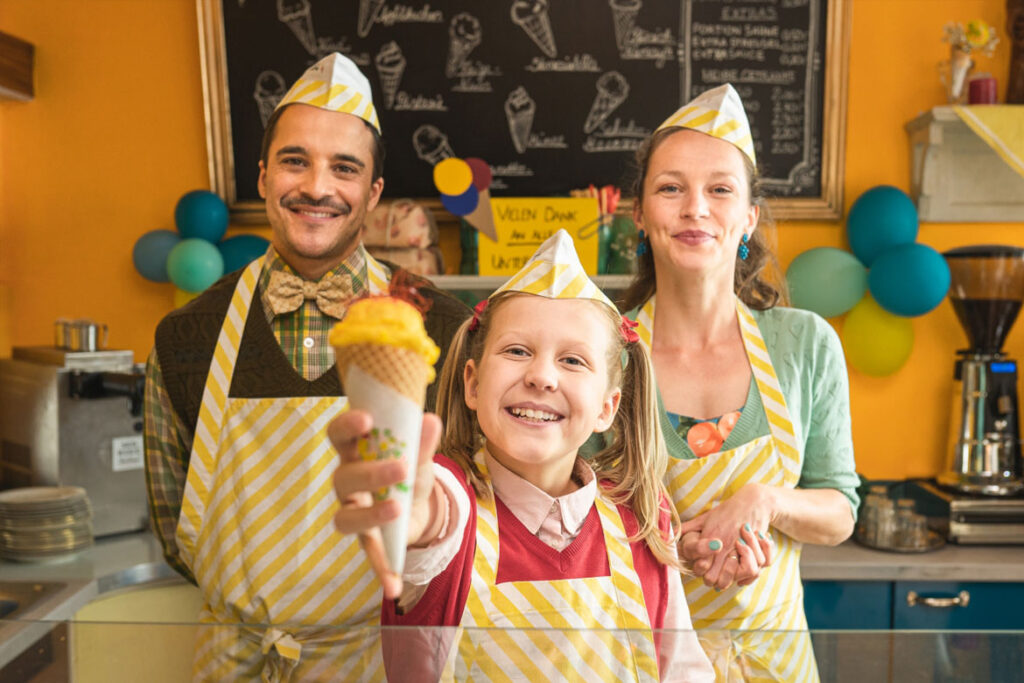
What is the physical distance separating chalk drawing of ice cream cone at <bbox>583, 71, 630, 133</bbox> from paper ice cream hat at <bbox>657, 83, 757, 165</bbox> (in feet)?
4.40

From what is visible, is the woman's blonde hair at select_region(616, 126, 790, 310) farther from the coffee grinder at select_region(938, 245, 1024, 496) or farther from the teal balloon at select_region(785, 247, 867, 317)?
the coffee grinder at select_region(938, 245, 1024, 496)

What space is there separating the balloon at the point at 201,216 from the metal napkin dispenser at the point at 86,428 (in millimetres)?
439

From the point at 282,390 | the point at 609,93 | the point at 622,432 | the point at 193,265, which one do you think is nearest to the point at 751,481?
the point at 622,432

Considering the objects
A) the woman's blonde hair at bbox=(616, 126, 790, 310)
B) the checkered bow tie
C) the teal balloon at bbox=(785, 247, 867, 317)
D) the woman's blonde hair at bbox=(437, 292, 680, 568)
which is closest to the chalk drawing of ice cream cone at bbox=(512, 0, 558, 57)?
the teal balloon at bbox=(785, 247, 867, 317)

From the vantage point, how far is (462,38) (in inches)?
108

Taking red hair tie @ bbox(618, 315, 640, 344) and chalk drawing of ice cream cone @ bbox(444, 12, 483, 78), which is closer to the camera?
red hair tie @ bbox(618, 315, 640, 344)

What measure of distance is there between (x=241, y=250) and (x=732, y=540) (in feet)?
6.21

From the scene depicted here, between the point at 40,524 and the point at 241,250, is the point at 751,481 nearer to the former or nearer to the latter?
the point at 40,524

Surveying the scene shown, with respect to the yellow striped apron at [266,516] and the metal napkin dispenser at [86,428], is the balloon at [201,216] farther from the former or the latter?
the yellow striped apron at [266,516]

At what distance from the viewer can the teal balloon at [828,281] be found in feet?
8.70

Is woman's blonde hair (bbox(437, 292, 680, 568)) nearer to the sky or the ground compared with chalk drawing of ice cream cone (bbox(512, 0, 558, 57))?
nearer to the ground

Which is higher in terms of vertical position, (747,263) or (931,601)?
(747,263)

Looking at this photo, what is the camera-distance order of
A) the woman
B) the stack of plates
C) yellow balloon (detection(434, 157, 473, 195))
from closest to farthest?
the woman → yellow balloon (detection(434, 157, 473, 195)) → the stack of plates

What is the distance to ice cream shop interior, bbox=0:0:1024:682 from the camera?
2.85 feet
